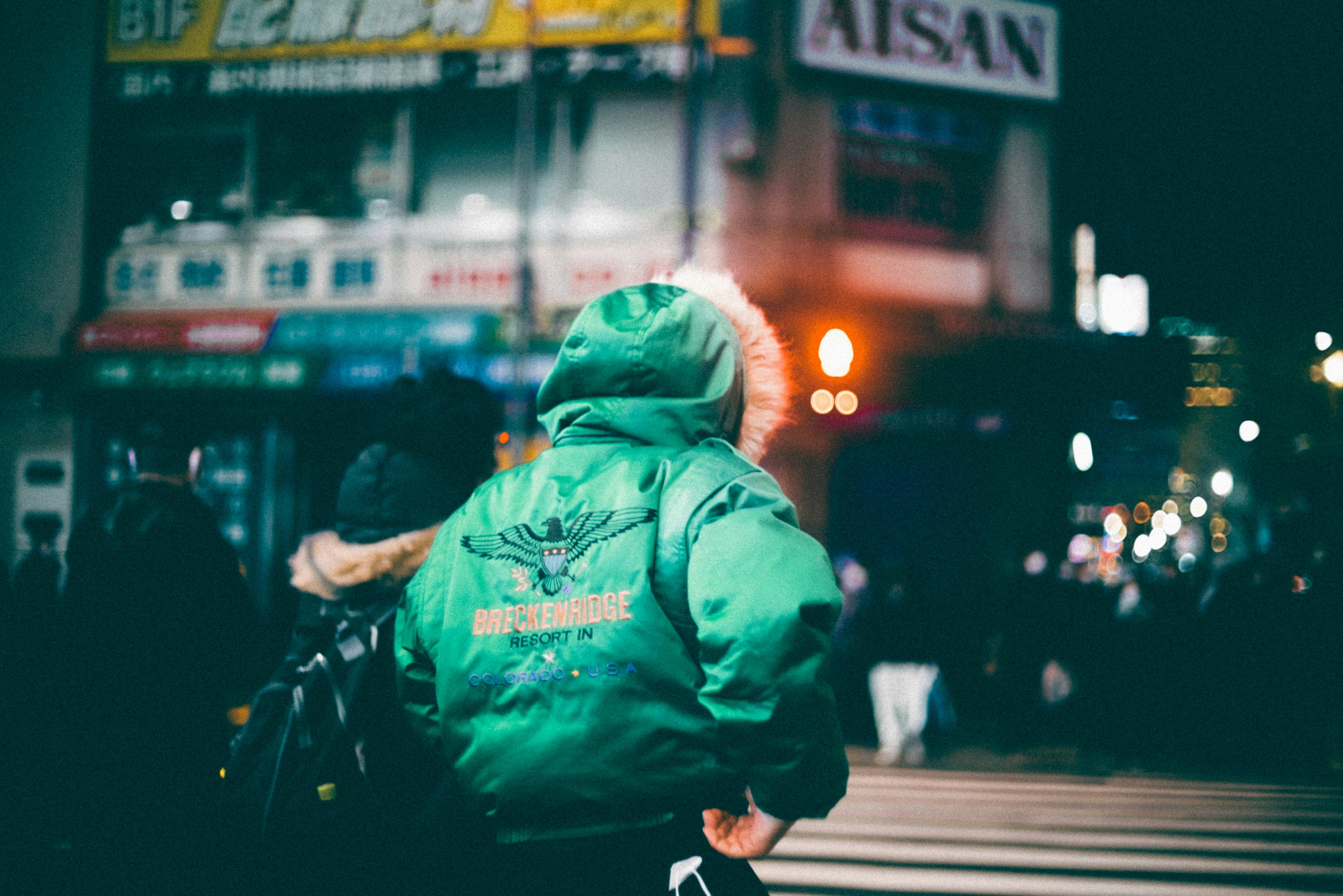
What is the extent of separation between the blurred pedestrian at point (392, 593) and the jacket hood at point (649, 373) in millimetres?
857

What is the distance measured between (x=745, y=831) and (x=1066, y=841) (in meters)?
5.76

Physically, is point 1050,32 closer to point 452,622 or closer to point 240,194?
point 240,194

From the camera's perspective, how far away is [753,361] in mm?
2201

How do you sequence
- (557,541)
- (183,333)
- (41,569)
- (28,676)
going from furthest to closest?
(183,333)
(41,569)
(28,676)
(557,541)

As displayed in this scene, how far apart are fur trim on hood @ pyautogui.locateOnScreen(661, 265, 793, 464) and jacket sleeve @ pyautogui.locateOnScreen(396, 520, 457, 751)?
25.5 inches

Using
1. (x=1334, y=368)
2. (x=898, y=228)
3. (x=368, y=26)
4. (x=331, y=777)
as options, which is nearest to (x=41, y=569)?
(x=331, y=777)

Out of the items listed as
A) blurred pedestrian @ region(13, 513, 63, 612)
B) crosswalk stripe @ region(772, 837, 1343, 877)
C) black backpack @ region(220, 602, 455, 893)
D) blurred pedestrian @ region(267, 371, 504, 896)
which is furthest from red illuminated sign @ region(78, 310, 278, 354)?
black backpack @ region(220, 602, 455, 893)

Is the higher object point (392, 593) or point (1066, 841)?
point (392, 593)

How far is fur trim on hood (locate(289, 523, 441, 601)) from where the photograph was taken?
9.09ft

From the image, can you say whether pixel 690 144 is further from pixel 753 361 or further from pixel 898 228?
pixel 753 361

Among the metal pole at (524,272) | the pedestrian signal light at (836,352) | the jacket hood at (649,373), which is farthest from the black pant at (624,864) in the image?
the pedestrian signal light at (836,352)

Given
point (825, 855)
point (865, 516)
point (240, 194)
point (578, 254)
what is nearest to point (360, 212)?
point (240, 194)

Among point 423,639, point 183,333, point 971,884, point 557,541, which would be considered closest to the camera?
point 557,541

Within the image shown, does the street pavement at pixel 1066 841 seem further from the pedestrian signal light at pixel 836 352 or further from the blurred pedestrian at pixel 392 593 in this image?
the pedestrian signal light at pixel 836 352
